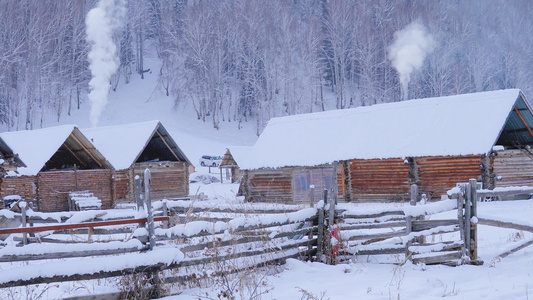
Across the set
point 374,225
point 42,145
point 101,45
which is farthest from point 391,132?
point 101,45

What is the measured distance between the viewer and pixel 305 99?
58.8m

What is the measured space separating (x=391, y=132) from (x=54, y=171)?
16668mm

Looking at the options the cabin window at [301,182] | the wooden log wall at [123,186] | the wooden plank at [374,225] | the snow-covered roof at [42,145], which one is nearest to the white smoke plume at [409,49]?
the cabin window at [301,182]

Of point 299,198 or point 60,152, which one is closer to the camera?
point 299,198

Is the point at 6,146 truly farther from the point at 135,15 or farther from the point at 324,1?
the point at 324,1

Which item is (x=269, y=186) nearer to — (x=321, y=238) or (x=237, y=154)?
(x=321, y=238)

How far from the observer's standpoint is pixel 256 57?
57875mm

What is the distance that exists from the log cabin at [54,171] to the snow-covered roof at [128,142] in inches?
34.6

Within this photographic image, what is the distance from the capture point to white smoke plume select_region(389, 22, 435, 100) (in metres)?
59.0

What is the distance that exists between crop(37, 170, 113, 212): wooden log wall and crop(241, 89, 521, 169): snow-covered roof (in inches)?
292

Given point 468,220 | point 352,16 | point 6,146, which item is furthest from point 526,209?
point 352,16

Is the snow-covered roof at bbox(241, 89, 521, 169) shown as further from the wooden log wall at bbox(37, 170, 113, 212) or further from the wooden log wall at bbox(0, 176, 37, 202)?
the wooden log wall at bbox(0, 176, 37, 202)

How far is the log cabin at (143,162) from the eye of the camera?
26469 millimetres

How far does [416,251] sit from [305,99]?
50991 millimetres
